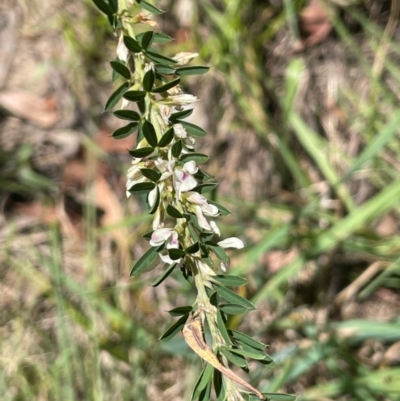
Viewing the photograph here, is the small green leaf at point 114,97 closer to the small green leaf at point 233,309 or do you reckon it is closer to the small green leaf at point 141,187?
the small green leaf at point 141,187

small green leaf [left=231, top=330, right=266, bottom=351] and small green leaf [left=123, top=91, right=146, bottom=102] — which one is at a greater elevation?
small green leaf [left=123, top=91, right=146, bottom=102]

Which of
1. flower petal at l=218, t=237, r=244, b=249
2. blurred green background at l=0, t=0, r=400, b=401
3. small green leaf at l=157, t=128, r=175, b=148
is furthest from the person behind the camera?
blurred green background at l=0, t=0, r=400, b=401

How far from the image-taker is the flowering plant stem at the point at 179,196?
68 centimetres

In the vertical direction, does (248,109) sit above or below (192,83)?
below

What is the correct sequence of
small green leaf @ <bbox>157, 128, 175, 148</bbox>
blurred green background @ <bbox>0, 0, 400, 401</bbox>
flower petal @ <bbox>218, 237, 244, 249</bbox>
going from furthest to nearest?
blurred green background @ <bbox>0, 0, 400, 401</bbox>
flower petal @ <bbox>218, 237, 244, 249</bbox>
small green leaf @ <bbox>157, 128, 175, 148</bbox>

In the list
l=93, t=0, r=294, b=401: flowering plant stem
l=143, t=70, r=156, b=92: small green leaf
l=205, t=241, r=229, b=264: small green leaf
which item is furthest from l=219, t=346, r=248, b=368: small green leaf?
l=143, t=70, r=156, b=92: small green leaf

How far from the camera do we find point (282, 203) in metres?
1.94

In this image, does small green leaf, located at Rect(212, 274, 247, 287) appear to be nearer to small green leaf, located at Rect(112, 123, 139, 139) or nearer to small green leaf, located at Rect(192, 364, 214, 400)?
small green leaf, located at Rect(192, 364, 214, 400)

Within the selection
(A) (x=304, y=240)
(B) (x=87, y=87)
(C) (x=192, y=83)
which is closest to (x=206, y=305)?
(A) (x=304, y=240)

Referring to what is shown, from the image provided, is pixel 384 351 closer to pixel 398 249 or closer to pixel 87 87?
pixel 398 249

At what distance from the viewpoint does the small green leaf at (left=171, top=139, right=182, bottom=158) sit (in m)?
0.67

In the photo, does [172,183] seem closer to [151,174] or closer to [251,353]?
[151,174]

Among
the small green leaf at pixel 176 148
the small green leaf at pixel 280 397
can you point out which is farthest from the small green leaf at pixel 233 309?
the small green leaf at pixel 176 148

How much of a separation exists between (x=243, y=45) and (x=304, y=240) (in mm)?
631
